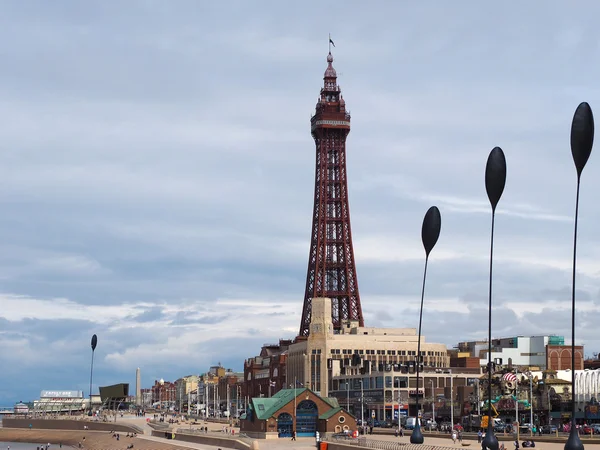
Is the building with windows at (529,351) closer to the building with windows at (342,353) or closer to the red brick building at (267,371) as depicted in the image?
the building with windows at (342,353)

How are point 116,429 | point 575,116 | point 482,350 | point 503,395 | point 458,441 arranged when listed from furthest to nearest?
point 482,350 → point 116,429 → point 503,395 → point 458,441 → point 575,116

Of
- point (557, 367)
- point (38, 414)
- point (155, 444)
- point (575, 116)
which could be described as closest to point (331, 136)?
point (557, 367)

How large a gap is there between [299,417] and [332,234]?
76.3 metres

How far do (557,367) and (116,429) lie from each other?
60.7 m

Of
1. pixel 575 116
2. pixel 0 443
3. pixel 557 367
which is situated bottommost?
pixel 0 443

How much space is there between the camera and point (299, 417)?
98.8 m

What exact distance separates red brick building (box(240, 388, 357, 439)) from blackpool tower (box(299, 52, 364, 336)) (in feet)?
225

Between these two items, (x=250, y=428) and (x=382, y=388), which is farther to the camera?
(x=382, y=388)

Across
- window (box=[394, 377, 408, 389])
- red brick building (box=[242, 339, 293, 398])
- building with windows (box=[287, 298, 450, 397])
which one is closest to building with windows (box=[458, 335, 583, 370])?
building with windows (box=[287, 298, 450, 397])

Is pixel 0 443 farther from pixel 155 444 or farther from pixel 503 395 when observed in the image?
pixel 503 395

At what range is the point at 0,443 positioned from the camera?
144125mm

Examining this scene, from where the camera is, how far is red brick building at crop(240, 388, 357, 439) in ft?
320

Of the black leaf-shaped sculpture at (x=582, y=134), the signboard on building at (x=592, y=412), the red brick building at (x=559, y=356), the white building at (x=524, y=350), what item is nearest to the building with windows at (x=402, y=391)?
the red brick building at (x=559, y=356)

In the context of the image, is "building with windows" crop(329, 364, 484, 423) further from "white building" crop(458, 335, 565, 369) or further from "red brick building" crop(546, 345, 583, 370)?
"white building" crop(458, 335, 565, 369)
